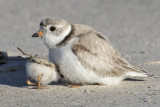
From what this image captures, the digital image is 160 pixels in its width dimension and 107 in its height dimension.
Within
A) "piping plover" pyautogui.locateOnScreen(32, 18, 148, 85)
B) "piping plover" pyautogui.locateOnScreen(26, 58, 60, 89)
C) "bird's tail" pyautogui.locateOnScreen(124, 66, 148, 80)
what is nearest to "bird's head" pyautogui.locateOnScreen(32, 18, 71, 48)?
"piping plover" pyautogui.locateOnScreen(32, 18, 148, 85)

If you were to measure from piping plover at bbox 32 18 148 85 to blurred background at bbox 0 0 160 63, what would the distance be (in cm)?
164

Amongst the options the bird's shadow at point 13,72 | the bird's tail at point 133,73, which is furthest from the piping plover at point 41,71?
the bird's tail at point 133,73

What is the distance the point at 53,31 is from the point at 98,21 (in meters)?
5.85

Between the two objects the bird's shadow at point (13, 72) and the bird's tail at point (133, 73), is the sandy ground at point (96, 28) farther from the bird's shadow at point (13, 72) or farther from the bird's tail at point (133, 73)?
the bird's tail at point (133, 73)

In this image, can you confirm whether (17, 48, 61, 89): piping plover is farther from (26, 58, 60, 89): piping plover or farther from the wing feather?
the wing feather

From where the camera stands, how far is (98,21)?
10859mm

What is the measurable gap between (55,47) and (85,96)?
76cm

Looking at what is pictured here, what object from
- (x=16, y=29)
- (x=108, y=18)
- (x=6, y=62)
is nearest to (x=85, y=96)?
(x=6, y=62)

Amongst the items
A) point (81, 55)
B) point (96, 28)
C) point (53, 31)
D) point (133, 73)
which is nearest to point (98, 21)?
point (96, 28)

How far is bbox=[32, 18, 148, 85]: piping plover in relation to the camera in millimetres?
4953

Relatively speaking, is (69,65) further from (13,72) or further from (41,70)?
(13,72)

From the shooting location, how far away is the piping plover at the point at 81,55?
4.95m

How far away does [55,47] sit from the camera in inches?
197

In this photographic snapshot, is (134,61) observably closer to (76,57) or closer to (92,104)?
(76,57)
